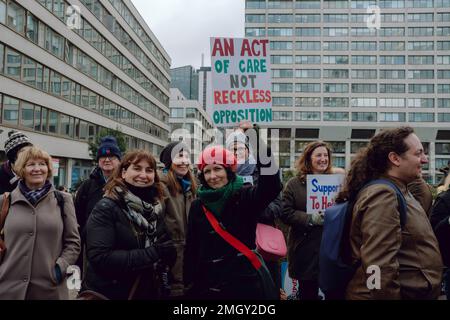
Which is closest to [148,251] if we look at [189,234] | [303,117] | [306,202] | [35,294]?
[189,234]

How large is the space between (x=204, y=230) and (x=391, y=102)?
6567cm

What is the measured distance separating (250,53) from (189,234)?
1.83 m

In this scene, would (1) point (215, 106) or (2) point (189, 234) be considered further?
(1) point (215, 106)

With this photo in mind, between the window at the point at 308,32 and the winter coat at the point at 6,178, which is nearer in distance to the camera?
the winter coat at the point at 6,178

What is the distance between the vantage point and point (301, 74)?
63.3 metres

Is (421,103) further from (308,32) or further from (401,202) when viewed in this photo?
(401,202)

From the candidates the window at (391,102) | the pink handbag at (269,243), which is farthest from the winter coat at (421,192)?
the window at (391,102)

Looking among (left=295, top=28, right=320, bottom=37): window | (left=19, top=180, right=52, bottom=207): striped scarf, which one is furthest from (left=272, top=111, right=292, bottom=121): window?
(left=19, top=180, right=52, bottom=207): striped scarf

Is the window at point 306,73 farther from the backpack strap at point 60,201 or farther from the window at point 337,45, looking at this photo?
the backpack strap at point 60,201

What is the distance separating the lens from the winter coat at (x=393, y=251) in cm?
230

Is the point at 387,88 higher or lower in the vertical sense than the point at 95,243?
higher

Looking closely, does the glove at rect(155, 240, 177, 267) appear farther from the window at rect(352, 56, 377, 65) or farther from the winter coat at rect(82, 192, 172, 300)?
the window at rect(352, 56, 377, 65)

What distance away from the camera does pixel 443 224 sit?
3.32 meters

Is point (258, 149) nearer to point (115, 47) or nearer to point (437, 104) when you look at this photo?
point (115, 47)
